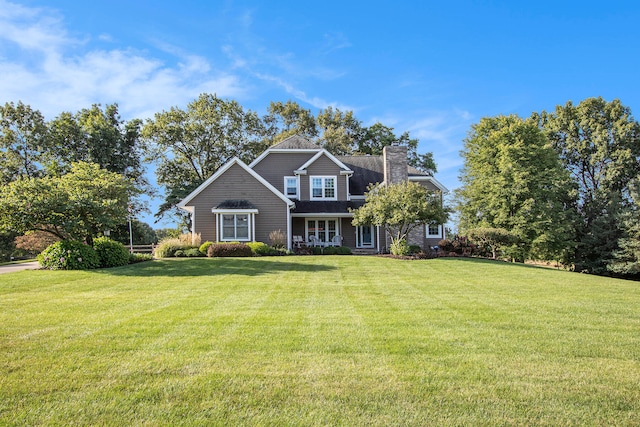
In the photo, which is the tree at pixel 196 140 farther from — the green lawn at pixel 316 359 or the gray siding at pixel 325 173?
the green lawn at pixel 316 359

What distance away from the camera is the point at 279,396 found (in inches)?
147

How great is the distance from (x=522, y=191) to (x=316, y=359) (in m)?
25.7

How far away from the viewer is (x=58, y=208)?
15.1 meters

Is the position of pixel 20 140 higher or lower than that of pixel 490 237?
higher

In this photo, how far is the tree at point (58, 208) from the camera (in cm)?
1474

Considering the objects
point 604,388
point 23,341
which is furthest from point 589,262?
point 23,341

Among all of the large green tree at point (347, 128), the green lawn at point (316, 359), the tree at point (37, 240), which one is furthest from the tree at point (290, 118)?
the green lawn at point (316, 359)

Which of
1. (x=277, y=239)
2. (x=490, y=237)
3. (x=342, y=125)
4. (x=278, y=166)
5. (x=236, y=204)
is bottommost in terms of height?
(x=490, y=237)

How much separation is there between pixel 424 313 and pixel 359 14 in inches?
421

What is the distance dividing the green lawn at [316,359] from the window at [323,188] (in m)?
18.1

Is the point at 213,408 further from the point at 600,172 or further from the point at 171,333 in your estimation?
the point at 600,172

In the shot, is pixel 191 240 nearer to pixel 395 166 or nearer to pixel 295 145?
pixel 295 145

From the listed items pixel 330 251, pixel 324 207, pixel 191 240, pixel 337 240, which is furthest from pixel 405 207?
pixel 191 240

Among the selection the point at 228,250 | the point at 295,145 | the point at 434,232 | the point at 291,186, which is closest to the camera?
the point at 228,250
